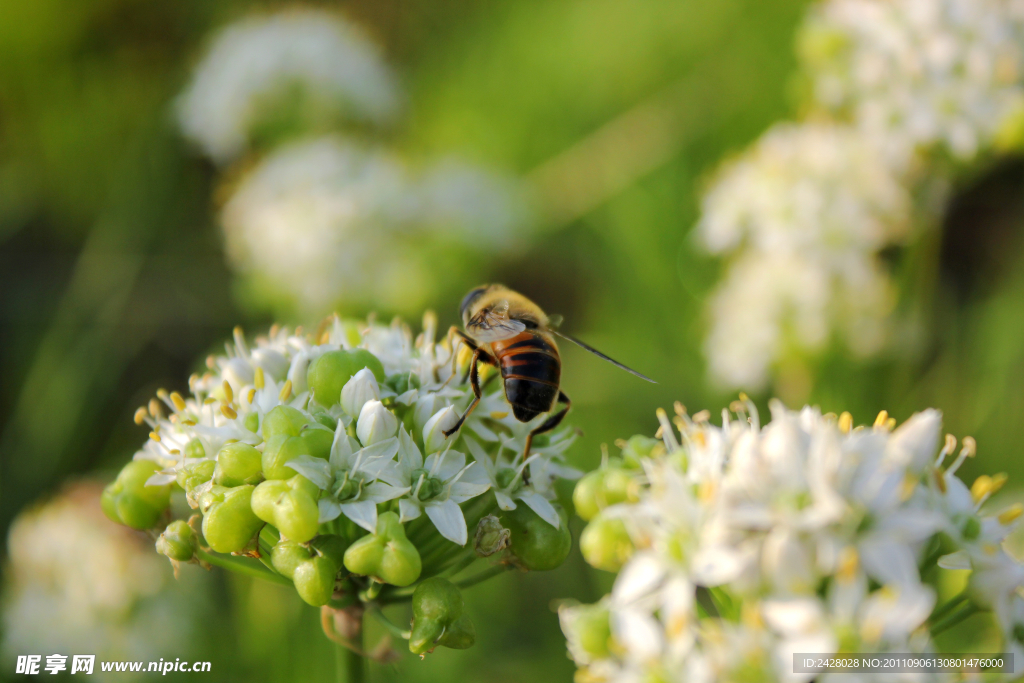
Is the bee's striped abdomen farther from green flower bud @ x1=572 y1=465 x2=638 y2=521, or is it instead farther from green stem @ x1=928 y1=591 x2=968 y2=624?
green stem @ x1=928 y1=591 x2=968 y2=624

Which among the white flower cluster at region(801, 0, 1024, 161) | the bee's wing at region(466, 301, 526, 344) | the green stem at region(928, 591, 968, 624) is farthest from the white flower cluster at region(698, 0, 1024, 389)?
the green stem at region(928, 591, 968, 624)

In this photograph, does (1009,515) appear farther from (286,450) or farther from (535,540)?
(286,450)

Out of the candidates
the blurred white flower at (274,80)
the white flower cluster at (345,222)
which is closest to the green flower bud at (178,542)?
the white flower cluster at (345,222)

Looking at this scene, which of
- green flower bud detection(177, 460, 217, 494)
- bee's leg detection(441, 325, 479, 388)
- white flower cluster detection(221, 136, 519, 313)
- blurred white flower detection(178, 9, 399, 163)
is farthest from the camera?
blurred white flower detection(178, 9, 399, 163)

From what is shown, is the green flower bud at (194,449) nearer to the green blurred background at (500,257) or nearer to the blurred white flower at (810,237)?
the green blurred background at (500,257)

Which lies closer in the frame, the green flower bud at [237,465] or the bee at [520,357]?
the green flower bud at [237,465]
